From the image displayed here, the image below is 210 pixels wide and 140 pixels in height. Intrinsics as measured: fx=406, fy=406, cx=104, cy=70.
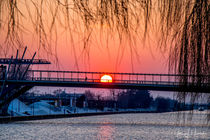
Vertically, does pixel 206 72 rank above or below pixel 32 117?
above

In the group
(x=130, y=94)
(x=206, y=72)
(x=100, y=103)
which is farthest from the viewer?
(x=130, y=94)

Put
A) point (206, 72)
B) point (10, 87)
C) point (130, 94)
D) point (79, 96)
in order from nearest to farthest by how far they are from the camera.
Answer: point (206, 72), point (10, 87), point (79, 96), point (130, 94)

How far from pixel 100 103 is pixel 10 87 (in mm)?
124476

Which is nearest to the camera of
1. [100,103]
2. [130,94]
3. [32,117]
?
[32,117]

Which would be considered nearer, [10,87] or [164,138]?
[164,138]

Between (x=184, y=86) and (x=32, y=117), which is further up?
(x=184, y=86)

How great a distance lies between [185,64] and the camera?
1.88 m

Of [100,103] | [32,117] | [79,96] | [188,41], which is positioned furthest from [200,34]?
[100,103]

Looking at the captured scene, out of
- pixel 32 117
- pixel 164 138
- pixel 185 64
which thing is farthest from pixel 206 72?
pixel 32 117

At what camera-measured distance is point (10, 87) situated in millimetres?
55500

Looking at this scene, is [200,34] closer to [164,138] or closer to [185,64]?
[185,64]

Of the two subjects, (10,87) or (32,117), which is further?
(32,117)

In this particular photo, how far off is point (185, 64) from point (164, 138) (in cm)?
4880

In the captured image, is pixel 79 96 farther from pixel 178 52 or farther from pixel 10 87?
pixel 178 52
